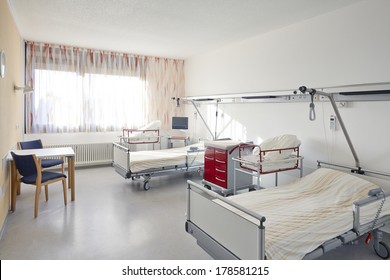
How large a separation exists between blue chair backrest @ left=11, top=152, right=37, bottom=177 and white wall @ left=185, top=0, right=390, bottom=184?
135 inches

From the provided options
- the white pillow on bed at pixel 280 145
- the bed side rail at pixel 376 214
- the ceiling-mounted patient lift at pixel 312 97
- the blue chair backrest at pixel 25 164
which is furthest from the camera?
the white pillow on bed at pixel 280 145

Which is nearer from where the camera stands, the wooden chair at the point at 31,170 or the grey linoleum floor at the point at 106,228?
the grey linoleum floor at the point at 106,228

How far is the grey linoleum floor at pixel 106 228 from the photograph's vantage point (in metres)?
2.62

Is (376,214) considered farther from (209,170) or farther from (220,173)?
(209,170)

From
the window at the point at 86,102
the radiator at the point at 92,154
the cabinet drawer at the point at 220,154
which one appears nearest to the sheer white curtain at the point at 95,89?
the window at the point at 86,102

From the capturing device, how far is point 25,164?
3.44m

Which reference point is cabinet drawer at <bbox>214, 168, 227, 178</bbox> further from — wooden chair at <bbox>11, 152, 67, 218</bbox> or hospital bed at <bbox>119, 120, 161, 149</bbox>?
wooden chair at <bbox>11, 152, 67, 218</bbox>

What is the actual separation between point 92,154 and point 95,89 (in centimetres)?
150

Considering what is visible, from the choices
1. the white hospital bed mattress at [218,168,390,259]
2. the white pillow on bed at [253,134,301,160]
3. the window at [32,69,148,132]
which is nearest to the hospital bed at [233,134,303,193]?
the white pillow on bed at [253,134,301,160]

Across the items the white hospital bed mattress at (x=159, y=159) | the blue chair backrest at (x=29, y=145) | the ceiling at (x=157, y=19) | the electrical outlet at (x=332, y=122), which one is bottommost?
the white hospital bed mattress at (x=159, y=159)

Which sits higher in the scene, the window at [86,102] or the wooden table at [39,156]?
the window at [86,102]

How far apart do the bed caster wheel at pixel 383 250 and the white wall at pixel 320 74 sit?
889 millimetres

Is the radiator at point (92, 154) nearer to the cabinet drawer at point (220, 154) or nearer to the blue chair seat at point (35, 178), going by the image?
the blue chair seat at point (35, 178)

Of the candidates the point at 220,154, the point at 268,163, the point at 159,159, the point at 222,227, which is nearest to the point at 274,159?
the point at 268,163
